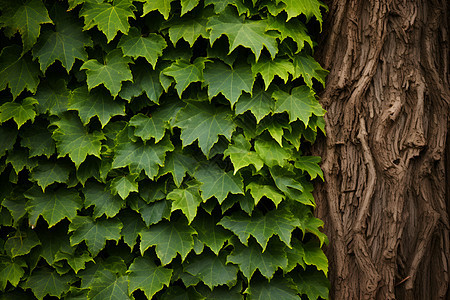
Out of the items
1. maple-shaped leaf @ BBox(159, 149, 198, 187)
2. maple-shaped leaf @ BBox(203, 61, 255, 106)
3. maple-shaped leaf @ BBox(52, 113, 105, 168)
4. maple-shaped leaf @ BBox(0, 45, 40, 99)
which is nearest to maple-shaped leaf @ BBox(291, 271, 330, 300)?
maple-shaped leaf @ BBox(159, 149, 198, 187)

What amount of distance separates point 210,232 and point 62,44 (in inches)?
53.5

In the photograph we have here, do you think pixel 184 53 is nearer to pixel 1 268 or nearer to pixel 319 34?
pixel 319 34

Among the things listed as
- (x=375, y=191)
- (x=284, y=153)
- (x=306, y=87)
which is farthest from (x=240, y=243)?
(x=306, y=87)

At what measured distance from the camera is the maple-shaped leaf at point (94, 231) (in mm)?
2268

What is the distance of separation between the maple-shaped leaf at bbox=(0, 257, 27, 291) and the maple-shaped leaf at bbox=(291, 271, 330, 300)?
1.60 m

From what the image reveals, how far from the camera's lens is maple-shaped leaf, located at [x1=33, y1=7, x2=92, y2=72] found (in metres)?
2.26

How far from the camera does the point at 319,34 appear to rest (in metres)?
2.52

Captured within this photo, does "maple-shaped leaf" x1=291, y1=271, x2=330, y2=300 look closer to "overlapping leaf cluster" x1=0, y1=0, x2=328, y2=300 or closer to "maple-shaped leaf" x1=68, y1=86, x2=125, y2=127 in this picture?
"overlapping leaf cluster" x1=0, y1=0, x2=328, y2=300

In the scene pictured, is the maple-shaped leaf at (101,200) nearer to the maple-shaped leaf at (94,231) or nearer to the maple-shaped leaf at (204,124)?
the maple-shaped leaf at (94,231)

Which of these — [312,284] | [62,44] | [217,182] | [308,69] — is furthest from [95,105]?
[312,284]

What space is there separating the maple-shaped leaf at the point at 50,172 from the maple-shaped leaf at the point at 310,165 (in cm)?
134

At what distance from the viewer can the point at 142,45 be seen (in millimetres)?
2244

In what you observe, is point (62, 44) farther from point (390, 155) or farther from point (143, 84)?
point (390, 155)

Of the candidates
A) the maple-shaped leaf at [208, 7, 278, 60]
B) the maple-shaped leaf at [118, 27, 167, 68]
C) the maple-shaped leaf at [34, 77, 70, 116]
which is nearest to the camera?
the maple-shaped leaf at [208, 7, 278, 60]
